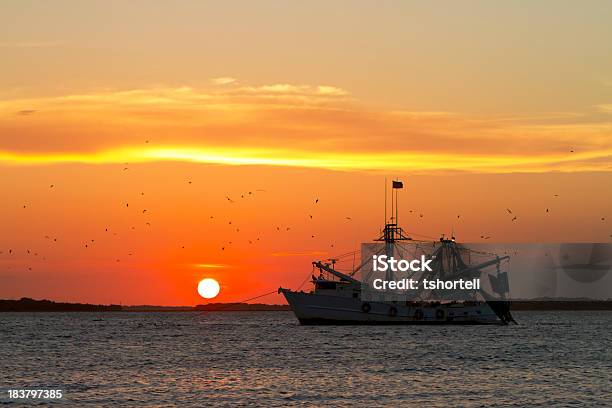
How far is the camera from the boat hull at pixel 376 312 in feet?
545

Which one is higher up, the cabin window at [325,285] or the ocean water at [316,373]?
the cabin window at [325,285]

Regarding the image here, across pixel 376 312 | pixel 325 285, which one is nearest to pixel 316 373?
pixel 325 285

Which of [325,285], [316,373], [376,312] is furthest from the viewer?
[376,312]

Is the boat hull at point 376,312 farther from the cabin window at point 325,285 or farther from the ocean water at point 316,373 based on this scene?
the ocean water at point 316,373

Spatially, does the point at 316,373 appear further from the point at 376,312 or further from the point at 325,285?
the point at 376,312

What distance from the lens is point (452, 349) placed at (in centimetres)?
11625

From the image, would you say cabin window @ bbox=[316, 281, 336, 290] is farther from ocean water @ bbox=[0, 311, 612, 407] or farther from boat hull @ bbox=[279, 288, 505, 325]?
ocean water @ bbox=[0, 311, 612, 407]

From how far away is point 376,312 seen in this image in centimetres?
17075

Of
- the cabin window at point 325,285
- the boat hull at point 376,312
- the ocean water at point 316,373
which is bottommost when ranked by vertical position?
the ocean water at point 316,373

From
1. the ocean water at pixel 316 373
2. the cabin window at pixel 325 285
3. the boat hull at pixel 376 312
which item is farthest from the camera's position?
the boat hull at pixel 376 312

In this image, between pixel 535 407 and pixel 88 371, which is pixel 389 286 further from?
pixel 535 407

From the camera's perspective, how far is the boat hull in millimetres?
166125

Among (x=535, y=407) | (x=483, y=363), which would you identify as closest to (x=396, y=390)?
(x=535, y=407)

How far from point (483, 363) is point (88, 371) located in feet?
122
